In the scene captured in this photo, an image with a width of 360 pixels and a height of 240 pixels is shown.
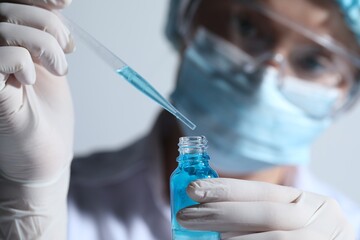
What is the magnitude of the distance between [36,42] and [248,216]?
1.35 ft

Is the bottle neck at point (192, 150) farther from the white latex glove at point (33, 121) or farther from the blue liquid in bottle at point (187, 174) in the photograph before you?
the white latex glove at point (33, 121)

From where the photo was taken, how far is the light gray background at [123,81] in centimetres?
186

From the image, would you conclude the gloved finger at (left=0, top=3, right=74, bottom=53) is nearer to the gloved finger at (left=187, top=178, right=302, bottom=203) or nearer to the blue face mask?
the gloved finger at (left=187, top=178, right=302, bottom=203)

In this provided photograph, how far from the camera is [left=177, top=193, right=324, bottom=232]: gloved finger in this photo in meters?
0.83

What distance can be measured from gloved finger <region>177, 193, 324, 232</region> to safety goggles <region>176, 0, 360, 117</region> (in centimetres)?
64

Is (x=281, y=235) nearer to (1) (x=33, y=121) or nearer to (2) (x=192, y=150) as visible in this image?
(2) (x=192, y=150)

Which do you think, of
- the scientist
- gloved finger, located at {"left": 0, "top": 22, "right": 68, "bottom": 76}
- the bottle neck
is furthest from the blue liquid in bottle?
the scientist

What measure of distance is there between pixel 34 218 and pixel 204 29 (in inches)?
31.1

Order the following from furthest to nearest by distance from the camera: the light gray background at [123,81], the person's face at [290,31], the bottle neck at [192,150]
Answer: the light gray background at [123,81] < the person's face at [290,31] < the bottle neck at [192,150]

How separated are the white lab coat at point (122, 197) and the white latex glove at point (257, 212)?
671mm

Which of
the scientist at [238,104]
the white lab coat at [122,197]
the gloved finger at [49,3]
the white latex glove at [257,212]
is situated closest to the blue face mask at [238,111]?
the scientist at [238,104]

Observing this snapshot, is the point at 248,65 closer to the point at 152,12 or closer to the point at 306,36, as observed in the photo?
the point at 306,36

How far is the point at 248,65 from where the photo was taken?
1.55 metres

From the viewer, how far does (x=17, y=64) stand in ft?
2.87
